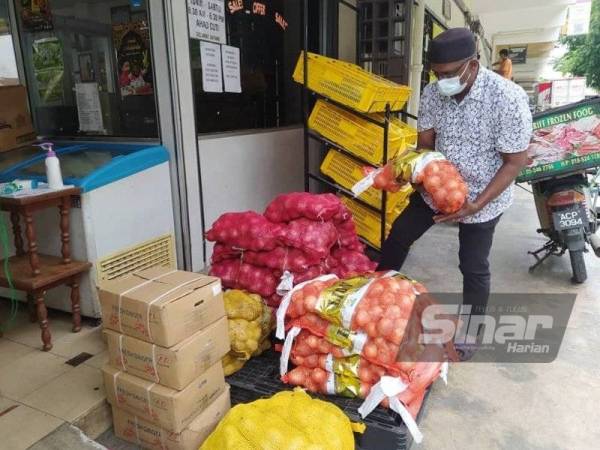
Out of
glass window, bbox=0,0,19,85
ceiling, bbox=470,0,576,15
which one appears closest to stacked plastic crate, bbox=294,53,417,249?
glass window, bbox=0,0,19,85

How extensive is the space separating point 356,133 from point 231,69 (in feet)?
3.26

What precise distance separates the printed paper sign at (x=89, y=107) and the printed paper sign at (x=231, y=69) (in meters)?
0.85

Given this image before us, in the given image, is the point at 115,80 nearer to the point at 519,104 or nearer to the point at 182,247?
the point at 182,247

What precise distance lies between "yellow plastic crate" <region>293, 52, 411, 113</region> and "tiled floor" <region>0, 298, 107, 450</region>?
2.09 meters

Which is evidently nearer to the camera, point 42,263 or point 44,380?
point 44,380

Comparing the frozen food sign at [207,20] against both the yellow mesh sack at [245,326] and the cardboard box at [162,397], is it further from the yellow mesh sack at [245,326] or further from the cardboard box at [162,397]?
the cardboard box at [162,397]

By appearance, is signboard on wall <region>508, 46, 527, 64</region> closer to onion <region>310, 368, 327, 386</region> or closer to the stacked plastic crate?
the stacked plastic crate

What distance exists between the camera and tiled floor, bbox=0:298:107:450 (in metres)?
1.66

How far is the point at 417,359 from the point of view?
70.1 inches

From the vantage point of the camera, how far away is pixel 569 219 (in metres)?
3.23

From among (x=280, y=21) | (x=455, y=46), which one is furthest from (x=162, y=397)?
(x=280, y=21)

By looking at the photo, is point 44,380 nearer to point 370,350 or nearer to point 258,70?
point 370,350

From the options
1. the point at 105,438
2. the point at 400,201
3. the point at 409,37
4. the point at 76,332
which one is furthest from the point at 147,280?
the point at 409,37

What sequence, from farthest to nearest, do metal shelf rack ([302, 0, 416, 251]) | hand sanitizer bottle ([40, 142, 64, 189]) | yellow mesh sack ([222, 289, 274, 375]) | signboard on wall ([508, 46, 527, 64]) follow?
signboard on wall ([508, 46, 527, 64])
metal shelf rack ([302, 0, 416, 251])
hand sanitizer bottle ([40, 142, 64, 189])
yellow mesh sack ([222, 289, 274, 375])
